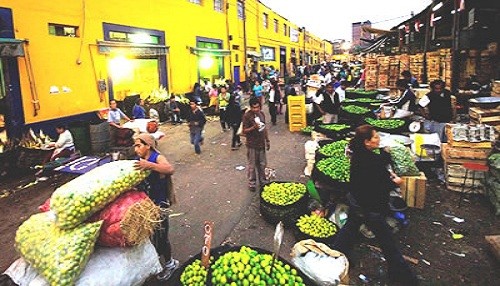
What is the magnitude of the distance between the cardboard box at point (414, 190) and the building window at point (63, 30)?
11806 millimetres

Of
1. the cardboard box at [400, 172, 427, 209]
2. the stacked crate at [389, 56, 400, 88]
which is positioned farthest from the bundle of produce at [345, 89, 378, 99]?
the cardboard box at [400, 172, 427, 209]

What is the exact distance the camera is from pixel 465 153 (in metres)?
6.12

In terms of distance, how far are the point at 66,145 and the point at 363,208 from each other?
8.17 m

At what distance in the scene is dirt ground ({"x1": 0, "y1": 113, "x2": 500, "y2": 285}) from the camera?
4.07 meters

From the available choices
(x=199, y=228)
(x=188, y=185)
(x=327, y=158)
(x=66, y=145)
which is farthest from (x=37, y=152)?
(x=327, y=158)

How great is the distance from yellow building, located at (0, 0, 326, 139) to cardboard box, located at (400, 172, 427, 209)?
34.1ft

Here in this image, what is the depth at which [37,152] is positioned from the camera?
28.6 feet

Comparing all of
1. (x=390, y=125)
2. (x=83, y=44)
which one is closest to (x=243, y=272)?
(x=390, y=125)

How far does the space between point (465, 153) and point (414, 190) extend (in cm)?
156

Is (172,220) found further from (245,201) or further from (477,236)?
(477,236)

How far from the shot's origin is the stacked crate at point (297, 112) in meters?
12.3

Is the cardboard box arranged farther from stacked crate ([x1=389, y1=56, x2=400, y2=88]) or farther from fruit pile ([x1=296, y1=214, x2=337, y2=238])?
stacked crate ([x1=389, y1=56, x2=400, y2=88])

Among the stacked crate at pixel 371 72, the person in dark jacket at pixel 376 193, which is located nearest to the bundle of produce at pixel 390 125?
the person in dark jacket at pixel 376 193

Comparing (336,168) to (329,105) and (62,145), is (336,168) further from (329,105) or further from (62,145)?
(62,145)
